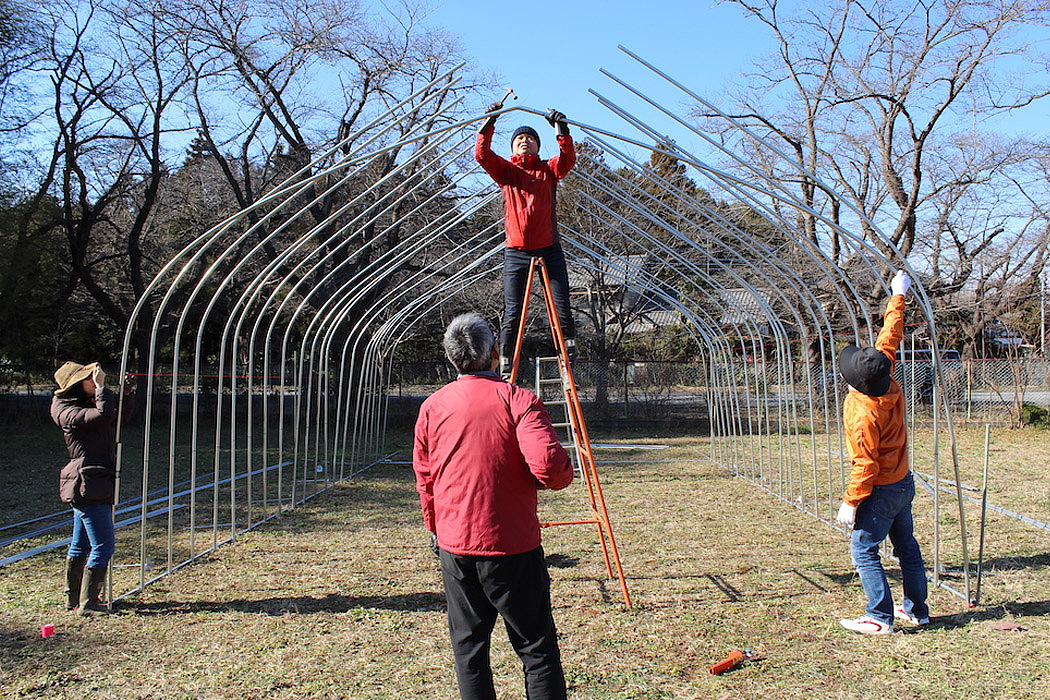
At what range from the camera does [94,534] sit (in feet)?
15.0

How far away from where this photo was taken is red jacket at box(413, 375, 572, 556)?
2719 mm

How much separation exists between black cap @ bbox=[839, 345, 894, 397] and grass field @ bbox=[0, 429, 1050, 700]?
134 cm

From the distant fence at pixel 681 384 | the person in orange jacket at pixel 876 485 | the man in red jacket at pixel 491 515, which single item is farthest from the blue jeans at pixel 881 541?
the distant fence at pixel 681 384

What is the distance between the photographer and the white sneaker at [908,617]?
14.3ft

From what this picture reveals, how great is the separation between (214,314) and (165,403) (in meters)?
2.52

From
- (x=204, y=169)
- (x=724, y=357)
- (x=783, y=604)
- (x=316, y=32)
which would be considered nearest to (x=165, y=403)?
(x=204, y=169)

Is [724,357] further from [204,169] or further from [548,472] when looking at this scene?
[204,169]

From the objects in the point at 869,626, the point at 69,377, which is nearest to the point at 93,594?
the point at 69,377

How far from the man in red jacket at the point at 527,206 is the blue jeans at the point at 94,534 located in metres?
2.51

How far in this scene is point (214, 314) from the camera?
20.0 metres

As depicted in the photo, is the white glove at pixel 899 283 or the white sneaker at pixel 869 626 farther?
the white glove at pixel 899 283

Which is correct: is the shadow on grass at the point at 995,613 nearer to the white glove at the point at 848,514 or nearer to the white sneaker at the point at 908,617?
the white sneaker at the point at 908,617

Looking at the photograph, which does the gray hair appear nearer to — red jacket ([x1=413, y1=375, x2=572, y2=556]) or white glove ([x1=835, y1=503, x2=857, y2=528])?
red jacket ([x1=413, y1=375, x2=572, y2=556])

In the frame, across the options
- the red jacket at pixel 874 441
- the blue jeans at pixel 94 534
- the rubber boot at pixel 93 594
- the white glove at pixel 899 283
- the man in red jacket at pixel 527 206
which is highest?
the man in red jacket at pixel 527 206
